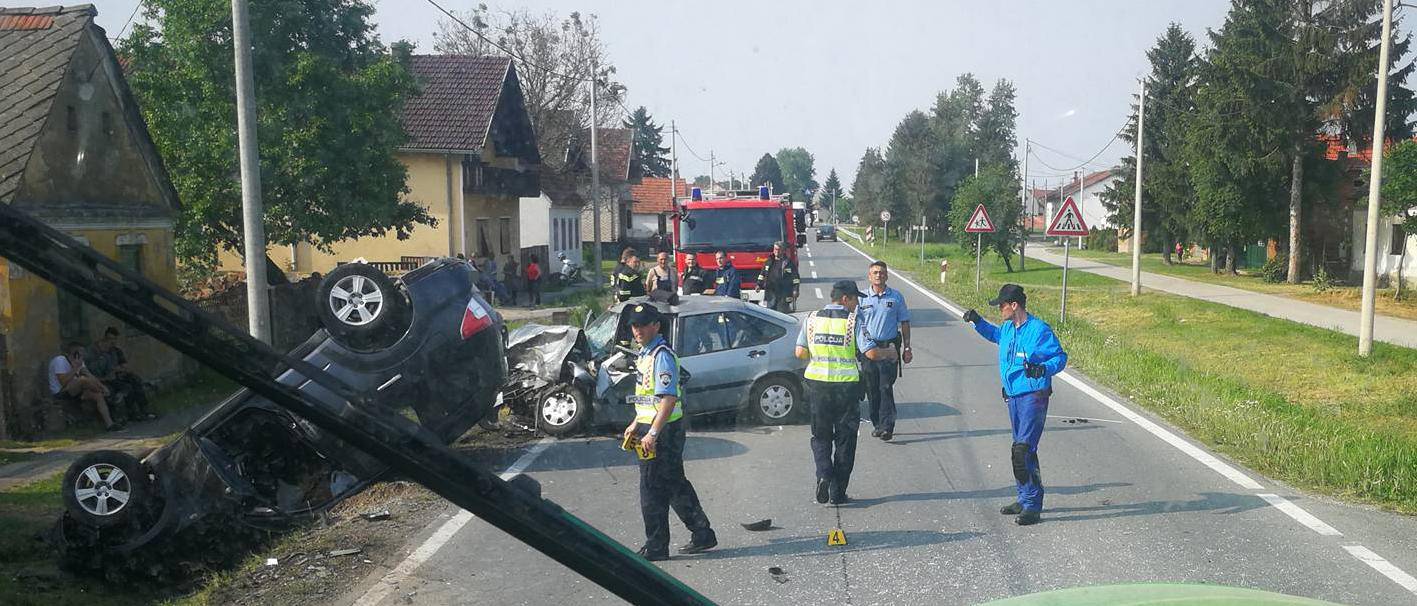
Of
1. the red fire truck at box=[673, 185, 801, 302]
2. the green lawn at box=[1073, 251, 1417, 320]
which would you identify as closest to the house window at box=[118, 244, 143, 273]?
the red fire truck at box=[673, 185, 801, 302]

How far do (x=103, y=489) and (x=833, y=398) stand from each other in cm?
482

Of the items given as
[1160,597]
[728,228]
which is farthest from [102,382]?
[1160,597]

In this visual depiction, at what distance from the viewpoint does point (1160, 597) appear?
110 inches

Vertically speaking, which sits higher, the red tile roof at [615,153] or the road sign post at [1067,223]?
the red tile roof at [615,153]

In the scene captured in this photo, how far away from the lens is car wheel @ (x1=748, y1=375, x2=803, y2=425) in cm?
1191

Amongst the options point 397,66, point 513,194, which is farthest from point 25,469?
point 513,194

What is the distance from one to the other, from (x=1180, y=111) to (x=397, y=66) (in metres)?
38.6

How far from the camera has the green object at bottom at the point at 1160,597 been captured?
8.86 ft

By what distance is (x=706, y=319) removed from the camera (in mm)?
12023

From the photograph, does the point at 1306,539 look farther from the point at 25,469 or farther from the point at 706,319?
the point at 25,469

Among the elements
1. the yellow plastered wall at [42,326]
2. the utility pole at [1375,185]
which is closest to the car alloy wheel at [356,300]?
the yellow plastered wall at [42,326]

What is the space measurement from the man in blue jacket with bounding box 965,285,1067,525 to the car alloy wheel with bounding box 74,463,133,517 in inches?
219

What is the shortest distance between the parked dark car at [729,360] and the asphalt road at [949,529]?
395 mm

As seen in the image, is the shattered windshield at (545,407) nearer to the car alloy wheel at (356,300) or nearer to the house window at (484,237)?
the car alloy wheel at (356,300)
